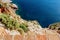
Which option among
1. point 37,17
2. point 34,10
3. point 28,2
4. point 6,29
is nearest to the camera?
point 6,29

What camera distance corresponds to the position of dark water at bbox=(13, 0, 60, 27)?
147 ft

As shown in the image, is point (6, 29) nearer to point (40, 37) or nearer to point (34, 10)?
point (40, 37)

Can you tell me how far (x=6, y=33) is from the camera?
31.4 ft

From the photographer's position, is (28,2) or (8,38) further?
(28,2)

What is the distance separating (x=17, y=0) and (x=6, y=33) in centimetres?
5018

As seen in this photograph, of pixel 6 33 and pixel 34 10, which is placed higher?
pixel 6 33

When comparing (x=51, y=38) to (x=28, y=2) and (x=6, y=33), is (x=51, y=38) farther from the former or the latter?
(x=28, y=2)

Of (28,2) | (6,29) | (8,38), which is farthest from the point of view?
(28,2)

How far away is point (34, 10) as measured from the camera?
169 ft

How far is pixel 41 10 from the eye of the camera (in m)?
51.6

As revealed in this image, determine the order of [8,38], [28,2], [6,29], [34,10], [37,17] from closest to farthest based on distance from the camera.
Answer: [8,38], [6,29], [37,17], [34,10], [28,2]

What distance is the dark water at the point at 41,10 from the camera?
44891 mm

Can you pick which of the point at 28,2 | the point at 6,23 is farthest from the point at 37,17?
the point at 6,23

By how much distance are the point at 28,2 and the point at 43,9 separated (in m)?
6.71
